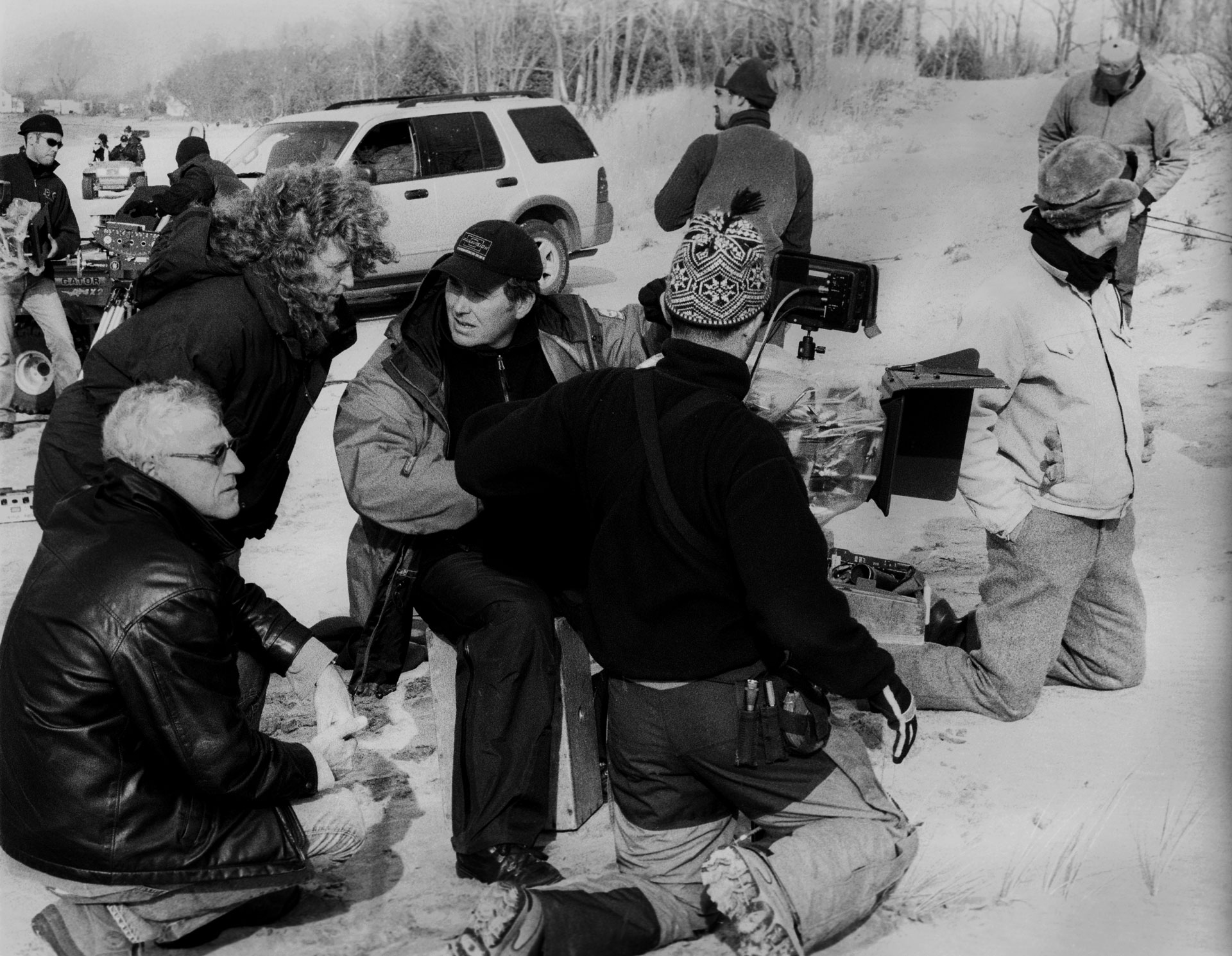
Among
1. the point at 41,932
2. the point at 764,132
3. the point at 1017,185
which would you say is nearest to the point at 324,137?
the point at 764,132

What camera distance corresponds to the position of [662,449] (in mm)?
Result: 2990

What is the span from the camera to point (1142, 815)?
3895mm

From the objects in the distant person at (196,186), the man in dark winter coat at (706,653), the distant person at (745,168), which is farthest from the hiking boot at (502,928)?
the distant person at (196,186)

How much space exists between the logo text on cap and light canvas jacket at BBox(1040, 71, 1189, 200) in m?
4.62

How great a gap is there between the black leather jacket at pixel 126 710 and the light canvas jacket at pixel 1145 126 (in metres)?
6.06

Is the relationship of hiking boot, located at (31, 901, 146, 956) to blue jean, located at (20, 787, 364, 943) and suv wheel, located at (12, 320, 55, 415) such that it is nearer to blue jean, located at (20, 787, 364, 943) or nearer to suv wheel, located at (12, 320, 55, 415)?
blue jean, located at (20, 787, 364, 943)

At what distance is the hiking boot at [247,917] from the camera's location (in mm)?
3326

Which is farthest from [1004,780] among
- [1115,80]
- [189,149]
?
[189,149]

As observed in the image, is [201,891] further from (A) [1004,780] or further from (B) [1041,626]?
(B) [1041,626]

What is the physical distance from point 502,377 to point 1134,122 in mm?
5017

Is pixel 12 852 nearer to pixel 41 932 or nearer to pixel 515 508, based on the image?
pixel 41 932

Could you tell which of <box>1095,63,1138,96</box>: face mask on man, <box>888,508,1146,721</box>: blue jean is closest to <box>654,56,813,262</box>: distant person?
<box>1095,63,1138,96</box>: face mask on man

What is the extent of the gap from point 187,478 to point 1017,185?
1235 centimetres

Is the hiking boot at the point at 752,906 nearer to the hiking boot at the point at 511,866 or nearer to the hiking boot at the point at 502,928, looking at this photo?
the hiking boot at the point at 502,928
